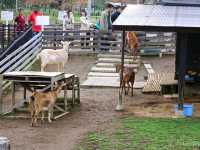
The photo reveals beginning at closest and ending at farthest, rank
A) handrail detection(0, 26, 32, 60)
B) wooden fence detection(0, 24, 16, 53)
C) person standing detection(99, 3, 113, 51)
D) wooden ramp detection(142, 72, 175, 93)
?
1. wooden ramp detection(142, 72, 175, 93)
2. handrail detection(0, 26, 32, 60)
3. wooden fence detection(0, 24, 16, 53)
4. person standing detection(99, 3, 113, 51)

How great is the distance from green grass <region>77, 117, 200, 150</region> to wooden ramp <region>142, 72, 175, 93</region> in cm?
413

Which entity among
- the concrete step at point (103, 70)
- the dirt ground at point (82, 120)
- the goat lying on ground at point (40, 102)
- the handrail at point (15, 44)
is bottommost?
the dirt ground at point (82, 120)

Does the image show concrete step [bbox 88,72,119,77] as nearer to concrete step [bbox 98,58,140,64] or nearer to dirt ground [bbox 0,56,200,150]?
concrete step [bbox 98,58,140,64]

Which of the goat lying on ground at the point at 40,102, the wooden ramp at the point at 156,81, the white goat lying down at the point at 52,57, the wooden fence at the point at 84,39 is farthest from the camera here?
the wooden fence at the point at 84,39

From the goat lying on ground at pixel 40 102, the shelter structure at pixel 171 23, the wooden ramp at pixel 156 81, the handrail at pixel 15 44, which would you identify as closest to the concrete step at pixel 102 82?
the wooden ramp at pixel 156 81

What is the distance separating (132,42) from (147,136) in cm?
1287

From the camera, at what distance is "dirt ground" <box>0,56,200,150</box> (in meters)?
10.1

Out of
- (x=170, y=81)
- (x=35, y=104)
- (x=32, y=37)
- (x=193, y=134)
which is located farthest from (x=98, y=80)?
(x=193, y=134)

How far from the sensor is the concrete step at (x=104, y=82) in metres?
17.4

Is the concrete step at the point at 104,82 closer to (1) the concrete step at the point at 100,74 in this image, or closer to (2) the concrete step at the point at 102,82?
(2) the concrete step at the point at 102,82

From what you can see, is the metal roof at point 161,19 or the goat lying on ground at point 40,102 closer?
the goat lying on ground at point 40,102

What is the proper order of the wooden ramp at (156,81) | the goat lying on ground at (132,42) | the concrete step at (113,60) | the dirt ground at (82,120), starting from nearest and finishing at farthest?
the dirt ground at (82,120) < the wooden ramp at (156,81) < the concrete step at (113,60) < the goat lying on ground at (132,42)

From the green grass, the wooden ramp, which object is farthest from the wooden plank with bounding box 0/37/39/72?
the green grass

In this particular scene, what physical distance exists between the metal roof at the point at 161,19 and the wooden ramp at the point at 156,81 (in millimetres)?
2481
